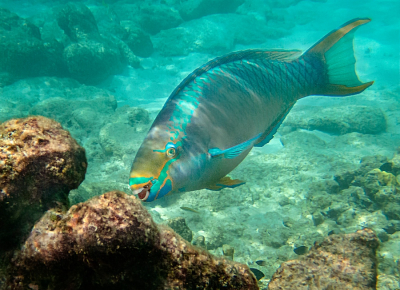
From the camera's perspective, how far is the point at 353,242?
72.6 inches

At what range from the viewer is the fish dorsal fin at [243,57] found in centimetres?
206

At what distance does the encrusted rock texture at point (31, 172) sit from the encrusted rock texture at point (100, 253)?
11 centimetres

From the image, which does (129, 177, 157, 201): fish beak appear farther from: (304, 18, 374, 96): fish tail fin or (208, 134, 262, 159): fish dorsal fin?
(304, 18, 374, 96): fish tail fin

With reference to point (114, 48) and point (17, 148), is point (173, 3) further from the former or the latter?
point (17, 148)

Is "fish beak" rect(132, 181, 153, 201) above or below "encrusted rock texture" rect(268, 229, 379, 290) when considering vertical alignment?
above

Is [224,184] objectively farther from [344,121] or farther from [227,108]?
[344,121]

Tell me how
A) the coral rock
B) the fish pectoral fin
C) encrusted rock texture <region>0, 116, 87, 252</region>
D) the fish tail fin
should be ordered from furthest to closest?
the coral rock, the fish tail fin, the fish pectoral fin, encrusted rock texture <region>0, 116, 87, 252</region>

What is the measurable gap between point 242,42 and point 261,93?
17310mm

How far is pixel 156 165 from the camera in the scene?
1560 mm

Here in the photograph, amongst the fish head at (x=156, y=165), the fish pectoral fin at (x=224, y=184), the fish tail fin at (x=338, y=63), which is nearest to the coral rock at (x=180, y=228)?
the fish pectoral fin at (x=224, y=184)

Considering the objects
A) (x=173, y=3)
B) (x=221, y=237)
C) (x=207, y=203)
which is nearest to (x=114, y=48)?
(x=173, y=3)

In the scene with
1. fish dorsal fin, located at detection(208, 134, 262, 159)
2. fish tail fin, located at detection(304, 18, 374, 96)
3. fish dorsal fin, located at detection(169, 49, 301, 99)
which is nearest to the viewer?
fish dorsal fin, located at detection(208, 134, 262, 159)

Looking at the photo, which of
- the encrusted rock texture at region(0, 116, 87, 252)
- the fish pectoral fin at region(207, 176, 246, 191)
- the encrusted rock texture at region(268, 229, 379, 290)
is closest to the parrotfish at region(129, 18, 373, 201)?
the fish pectoral fin at region(207, 176, 246, 191)

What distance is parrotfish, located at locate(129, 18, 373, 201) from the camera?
1640 mm
